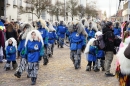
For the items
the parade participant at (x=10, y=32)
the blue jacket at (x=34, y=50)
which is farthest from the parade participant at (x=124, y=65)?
the parade participant at (x=10, y=32)

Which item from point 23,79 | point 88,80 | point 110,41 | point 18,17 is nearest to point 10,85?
point 23,79

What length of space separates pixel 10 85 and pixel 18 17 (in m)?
25.9

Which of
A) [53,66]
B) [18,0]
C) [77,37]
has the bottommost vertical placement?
[53,66]

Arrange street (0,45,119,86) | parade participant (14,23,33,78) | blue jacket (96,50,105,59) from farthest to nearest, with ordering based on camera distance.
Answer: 1. blue jacket (96,50,105,59)
2. parade participant (14,23,33,78)
3. street (0,45,119,86)

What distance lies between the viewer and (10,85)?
930cm

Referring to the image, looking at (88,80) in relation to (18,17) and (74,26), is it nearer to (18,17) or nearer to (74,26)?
(74,26)

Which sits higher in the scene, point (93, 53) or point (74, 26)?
A: point (74, 26)

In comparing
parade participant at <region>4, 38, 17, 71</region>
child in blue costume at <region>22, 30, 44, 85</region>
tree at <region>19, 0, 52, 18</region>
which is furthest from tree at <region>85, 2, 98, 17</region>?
child in blue costume at <region>22, 30, 44, 85</region>

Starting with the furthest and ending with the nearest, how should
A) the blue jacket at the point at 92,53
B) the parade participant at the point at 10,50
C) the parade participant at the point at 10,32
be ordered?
the parade participant at the point at 10,32
the parade participant at the point at 10,50
the blue jacket at the point at 92,53

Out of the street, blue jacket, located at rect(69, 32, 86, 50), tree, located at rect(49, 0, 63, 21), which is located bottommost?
the street

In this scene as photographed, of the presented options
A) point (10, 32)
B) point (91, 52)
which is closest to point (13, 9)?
point (10, 32)

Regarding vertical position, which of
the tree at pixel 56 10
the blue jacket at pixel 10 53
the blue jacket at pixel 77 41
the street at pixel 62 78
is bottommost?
the street at pixel 62 78

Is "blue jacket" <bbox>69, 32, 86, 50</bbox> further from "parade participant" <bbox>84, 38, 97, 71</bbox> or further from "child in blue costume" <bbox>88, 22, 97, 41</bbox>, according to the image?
"child in blue costume" <bbox>88, 22, 97, 41</bbox>

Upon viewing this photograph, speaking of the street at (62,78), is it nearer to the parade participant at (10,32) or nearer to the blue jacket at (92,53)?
the blue jacket at (92,53)
